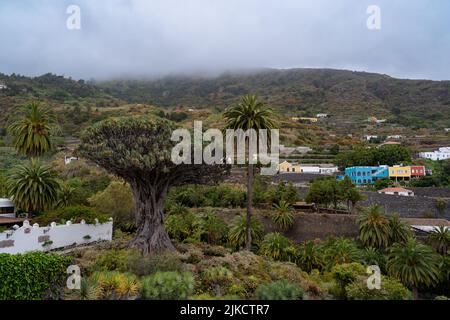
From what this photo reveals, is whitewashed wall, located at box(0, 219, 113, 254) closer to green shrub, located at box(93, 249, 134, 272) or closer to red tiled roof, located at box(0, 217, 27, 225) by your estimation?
green shrub, located at box(93, 249, 134, 272)

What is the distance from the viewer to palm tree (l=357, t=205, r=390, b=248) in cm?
3269

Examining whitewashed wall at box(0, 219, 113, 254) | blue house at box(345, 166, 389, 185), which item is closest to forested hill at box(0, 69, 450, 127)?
blue house at box(345, 166, 389, 185)

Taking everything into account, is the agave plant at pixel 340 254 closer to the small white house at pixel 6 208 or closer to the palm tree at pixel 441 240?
the palm tree at pixel 441 240

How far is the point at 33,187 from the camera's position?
2816cm

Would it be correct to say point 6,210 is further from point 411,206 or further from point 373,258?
point 411,206

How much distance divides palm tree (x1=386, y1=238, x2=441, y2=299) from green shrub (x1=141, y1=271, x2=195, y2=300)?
1865 centimetres

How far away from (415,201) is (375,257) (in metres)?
18.2

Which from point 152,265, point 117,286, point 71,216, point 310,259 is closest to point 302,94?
point 310,259

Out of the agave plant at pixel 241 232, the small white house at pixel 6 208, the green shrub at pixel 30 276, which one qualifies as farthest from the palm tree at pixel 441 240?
the small white house at pixel 6 208

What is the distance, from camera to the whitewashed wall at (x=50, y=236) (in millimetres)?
21328

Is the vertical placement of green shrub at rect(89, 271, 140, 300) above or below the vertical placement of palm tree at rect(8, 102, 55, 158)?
below

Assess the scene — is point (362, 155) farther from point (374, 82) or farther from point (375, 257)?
point (374, 82)

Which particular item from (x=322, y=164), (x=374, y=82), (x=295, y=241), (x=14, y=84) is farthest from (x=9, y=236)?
(x=374, y=82)

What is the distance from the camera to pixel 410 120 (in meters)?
117
